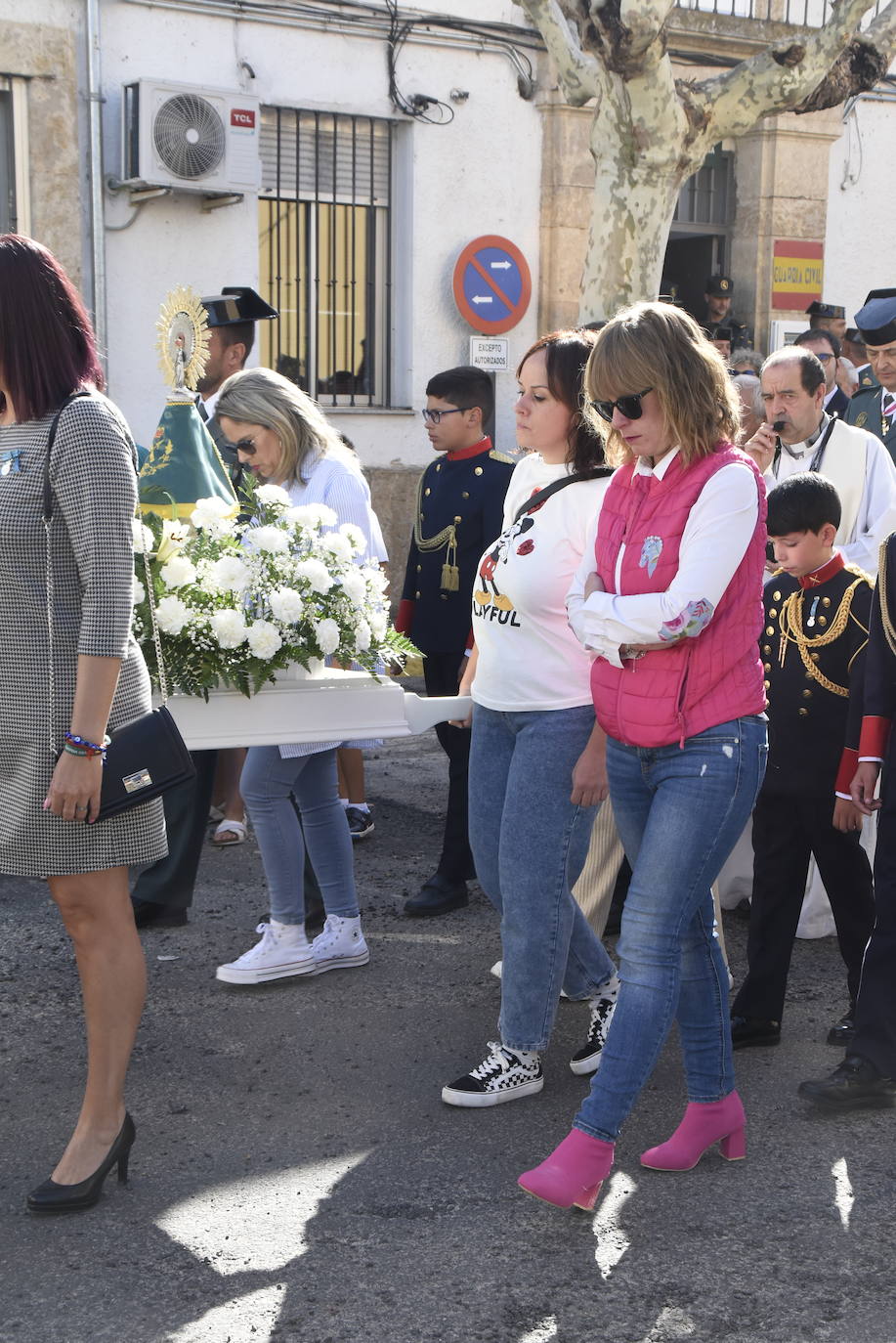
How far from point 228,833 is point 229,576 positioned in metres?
2.56

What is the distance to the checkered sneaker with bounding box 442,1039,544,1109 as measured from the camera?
4027 mm

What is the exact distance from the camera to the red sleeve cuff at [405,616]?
608cm

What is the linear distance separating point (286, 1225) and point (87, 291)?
31.8 feet

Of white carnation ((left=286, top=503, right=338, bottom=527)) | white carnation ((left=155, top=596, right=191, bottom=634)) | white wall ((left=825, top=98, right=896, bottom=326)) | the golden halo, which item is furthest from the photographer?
white wall ((left=825, top=98, right=896, bottom=326))

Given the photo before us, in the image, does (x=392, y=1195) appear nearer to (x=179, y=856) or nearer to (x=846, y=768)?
(x=846, y=768)

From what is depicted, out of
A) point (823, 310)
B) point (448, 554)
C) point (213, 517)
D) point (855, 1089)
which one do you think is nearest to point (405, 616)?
point (448, 554)

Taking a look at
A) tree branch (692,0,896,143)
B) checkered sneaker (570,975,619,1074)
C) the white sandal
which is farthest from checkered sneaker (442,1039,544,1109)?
tree branch (692,0,896,143)

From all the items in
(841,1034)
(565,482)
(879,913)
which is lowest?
(841,1034)

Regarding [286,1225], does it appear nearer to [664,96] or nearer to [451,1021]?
[451,1021]

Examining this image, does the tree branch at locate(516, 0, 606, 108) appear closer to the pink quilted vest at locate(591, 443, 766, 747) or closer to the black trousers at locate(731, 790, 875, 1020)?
the black trousers at locate(731, 790, 875, 1020)

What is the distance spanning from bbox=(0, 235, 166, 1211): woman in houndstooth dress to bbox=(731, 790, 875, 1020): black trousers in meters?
1.87

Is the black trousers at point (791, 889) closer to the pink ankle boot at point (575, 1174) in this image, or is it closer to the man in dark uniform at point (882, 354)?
the pink ankle boot at point (575, 1174)

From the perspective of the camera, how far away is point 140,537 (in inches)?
147

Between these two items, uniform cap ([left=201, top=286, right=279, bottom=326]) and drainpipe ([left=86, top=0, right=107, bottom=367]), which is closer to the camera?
A: uniform cap ([left=201, top=286, right=279, bottom=326])
